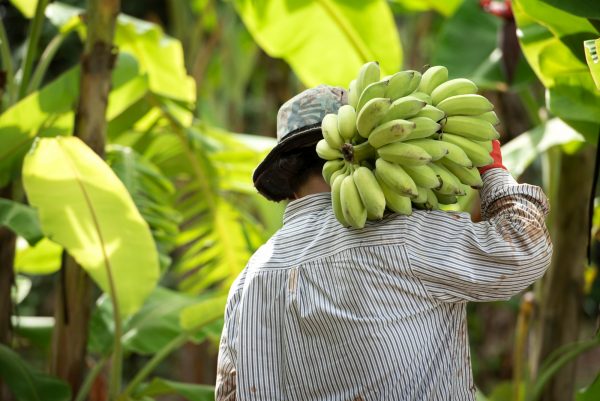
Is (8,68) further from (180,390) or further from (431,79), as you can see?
(431,79)

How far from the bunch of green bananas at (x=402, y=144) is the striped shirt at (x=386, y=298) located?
0.06 metres

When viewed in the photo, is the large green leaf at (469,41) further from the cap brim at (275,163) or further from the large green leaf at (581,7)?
the cap brim at (275,163)

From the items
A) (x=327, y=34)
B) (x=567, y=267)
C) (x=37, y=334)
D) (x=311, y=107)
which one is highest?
(x=311, y=107)

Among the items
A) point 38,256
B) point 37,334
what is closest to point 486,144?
point 37,334

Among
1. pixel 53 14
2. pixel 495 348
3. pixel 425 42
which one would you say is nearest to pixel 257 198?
pixel 53 14

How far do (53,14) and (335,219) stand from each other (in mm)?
1975

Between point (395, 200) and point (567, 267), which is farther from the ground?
point (395, 200)

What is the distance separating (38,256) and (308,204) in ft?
6.35

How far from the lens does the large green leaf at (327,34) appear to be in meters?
3.13

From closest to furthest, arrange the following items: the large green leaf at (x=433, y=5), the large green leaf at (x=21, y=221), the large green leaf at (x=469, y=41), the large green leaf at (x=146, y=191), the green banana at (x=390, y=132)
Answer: the green banana at (x=390, y=132)
the large green leaf at (x=21, y=221)
the large green leaf at (x=146, y=191)
the large green leaf at (x=469, y=41)
the large green leaf at (x=433, y=5)

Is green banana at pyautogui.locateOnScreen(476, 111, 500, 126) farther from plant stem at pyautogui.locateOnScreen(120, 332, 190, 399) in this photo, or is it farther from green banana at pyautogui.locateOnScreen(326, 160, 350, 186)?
plant stem at pyautogui.locateOnScreen(120, 332, 190, 399)

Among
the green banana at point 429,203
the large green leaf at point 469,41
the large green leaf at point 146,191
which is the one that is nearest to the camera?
the green banana at point 429,203

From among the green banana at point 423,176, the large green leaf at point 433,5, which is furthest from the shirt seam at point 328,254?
the large green leaf at point 433,5

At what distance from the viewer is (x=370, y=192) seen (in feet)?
5.05
